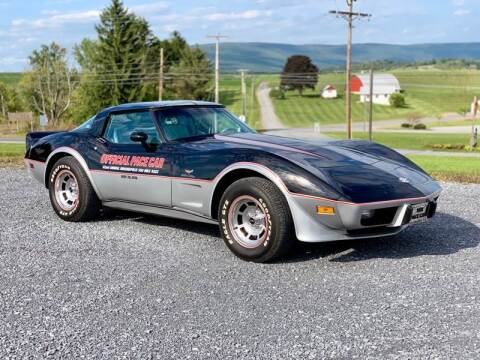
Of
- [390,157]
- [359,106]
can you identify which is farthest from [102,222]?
[359,106]

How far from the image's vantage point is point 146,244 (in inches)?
230

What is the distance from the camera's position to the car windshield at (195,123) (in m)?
6.11

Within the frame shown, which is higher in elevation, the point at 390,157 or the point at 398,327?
the point at 390,157

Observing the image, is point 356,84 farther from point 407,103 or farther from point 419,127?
point 419,127

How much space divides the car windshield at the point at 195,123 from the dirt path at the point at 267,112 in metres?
69.7

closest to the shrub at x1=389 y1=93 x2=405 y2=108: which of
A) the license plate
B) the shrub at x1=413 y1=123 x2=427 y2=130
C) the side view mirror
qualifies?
the shrub at x1=413 y1=123 x2=427 y2=130

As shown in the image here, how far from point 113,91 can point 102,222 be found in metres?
60.1

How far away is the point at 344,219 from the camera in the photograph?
4.79m

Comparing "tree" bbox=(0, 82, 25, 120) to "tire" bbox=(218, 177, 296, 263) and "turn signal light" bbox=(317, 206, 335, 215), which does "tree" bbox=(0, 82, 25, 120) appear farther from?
"turn signal light" bbox=(317, 206, 335, 215)

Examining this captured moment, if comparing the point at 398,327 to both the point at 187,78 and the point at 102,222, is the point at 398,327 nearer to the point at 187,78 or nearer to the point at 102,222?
the point at 102,222

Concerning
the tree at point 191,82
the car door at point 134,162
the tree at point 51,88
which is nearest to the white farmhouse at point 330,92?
the tree at point 191,82

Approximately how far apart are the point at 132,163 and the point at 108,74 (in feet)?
203

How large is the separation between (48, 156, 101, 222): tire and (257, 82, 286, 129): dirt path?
228ft

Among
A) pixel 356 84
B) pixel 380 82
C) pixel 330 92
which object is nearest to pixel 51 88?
pixel 330 92
